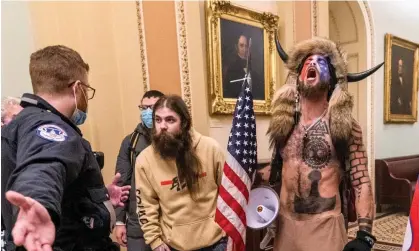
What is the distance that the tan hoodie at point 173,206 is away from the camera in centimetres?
209

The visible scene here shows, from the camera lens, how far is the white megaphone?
6.29 feet

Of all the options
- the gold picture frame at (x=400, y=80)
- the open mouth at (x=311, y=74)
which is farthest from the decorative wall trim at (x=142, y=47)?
the gold picture frame at (x=400, y=80)

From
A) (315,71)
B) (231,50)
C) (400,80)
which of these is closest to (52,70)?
(315,71)

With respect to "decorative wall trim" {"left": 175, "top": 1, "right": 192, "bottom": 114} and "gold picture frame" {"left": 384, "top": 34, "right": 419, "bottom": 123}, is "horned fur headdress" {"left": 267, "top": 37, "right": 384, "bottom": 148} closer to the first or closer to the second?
"decorative wall trim" {"left": 175, "top": 1, "right": 192, "bottom": 114}

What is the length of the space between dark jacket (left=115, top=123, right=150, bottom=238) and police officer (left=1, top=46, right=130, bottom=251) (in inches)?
39.0

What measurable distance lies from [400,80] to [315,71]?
663 centimetres

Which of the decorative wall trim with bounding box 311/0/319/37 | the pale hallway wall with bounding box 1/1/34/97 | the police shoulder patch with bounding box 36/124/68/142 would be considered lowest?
the police shoulder patch with bounding box 36/124/68/142

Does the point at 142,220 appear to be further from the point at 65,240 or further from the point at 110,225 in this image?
the point at 65,240

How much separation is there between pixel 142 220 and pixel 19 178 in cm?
124

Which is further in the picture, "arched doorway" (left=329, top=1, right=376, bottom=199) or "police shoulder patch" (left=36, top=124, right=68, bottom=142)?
"arched doorway" (left=329, top=1, right=376, bottom=199)

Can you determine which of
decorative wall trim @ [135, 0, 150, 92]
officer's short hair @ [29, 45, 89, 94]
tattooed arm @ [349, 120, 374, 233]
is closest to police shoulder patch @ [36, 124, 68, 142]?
officer's short hair @ [29, 45, 89, 94]

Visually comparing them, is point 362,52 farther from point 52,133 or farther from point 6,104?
point 52,133

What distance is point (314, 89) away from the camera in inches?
75.2

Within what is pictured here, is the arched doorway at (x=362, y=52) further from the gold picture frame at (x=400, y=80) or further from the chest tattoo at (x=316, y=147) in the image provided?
the chest tattoo at (x=316, y=147)
